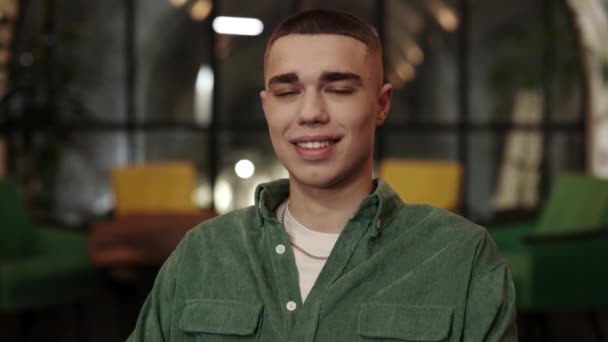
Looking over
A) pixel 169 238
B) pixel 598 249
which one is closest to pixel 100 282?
pixel 169 238

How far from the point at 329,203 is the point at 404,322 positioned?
24cm

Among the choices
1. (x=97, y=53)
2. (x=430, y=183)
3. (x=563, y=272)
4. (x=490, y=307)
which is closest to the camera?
(x=490, y=307)

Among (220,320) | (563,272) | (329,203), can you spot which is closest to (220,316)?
(220,320)

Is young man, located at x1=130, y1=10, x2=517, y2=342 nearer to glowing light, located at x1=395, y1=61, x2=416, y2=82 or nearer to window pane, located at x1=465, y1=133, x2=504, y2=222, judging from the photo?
glowing light, located at x1=395, y1=61, x2=416, y2=82

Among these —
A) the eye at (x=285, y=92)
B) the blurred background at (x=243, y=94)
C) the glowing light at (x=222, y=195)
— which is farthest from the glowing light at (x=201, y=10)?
the eye at (x=285, y=92)

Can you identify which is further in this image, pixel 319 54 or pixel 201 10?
pixel 201 10

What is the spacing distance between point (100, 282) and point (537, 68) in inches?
192

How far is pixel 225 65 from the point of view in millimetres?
8219

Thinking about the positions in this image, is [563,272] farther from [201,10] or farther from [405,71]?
[201,10]

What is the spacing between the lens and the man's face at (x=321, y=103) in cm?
147

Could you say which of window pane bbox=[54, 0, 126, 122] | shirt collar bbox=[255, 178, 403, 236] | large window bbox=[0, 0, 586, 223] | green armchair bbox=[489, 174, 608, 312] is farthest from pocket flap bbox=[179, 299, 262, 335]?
window pane bbox=[54, 0, 126, 122]

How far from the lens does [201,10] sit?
826cm

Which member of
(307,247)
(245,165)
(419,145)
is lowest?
(245,165)

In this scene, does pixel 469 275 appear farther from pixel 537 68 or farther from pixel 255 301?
pixel 537 68
